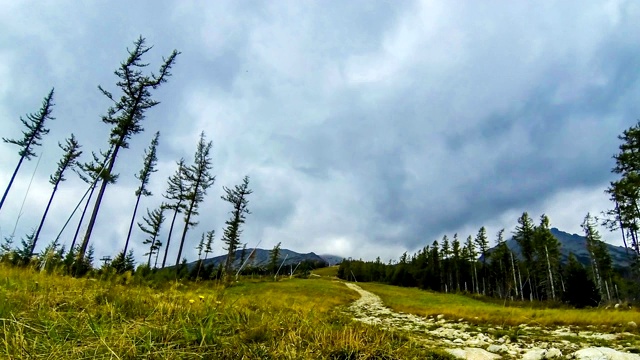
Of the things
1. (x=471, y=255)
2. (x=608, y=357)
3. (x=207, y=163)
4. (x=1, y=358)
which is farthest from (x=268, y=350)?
(x=471, y=255)

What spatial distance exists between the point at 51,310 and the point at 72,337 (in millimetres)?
724

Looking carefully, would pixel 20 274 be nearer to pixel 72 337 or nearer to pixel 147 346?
pixel 72 337

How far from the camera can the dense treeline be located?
3759cm

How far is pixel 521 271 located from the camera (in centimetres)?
6894

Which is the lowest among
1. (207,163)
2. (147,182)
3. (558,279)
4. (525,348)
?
(525,348)

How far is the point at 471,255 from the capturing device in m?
69.7

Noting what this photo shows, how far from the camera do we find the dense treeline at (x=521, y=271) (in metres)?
37.6

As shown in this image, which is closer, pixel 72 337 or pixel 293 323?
pixel 72 337

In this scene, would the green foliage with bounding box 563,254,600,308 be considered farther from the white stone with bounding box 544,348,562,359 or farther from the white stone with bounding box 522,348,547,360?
the white stone with bounding box 522,348,547,360

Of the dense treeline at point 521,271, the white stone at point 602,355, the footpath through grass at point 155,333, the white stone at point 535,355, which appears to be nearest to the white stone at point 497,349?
the white stone at point 535,355

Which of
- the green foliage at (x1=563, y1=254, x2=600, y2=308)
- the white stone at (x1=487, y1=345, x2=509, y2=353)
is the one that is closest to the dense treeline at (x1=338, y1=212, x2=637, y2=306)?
the green foliage at (x1=563, y1=254, x2=600, y2=308)

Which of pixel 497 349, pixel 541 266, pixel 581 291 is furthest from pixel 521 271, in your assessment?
pixel 497 349

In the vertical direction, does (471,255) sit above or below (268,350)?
above

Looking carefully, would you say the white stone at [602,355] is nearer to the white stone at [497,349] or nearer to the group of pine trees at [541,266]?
the white stone at [497,349]
